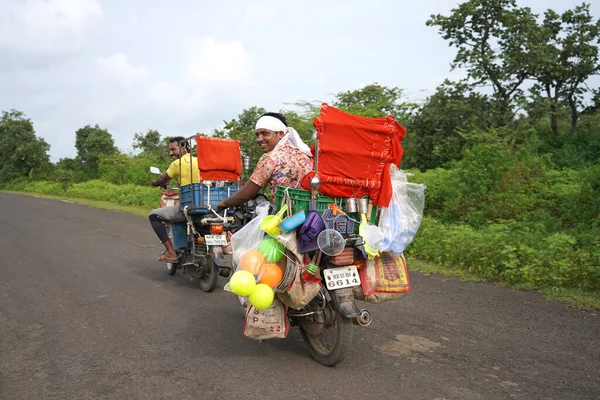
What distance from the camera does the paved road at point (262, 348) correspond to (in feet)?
11.8

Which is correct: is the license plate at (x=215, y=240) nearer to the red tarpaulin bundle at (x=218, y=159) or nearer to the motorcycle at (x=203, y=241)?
the motorcycle at (x=203, y=241)

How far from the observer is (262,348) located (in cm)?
446

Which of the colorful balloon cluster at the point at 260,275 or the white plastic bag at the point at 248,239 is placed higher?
the white plastic bag at the point at 248,239

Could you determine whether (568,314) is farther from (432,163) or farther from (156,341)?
(432,163)

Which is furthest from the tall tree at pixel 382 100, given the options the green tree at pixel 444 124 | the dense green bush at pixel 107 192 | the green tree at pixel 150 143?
the green tree at pixel 150 143

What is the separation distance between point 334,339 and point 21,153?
53.8m

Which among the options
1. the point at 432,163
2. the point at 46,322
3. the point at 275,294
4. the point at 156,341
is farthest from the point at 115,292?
the point at 432,163

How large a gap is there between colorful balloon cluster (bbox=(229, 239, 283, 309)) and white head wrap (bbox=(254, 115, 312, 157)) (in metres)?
0.91

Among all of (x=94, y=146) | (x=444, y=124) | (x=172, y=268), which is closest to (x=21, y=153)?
(x=94, y=146)

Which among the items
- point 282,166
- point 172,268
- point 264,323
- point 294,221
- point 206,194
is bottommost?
point 172,268

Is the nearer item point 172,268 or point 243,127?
point 172,268

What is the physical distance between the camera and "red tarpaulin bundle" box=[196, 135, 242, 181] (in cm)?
657

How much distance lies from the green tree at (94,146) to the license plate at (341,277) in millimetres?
45217

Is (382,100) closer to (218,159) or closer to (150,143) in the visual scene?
(218,159)
